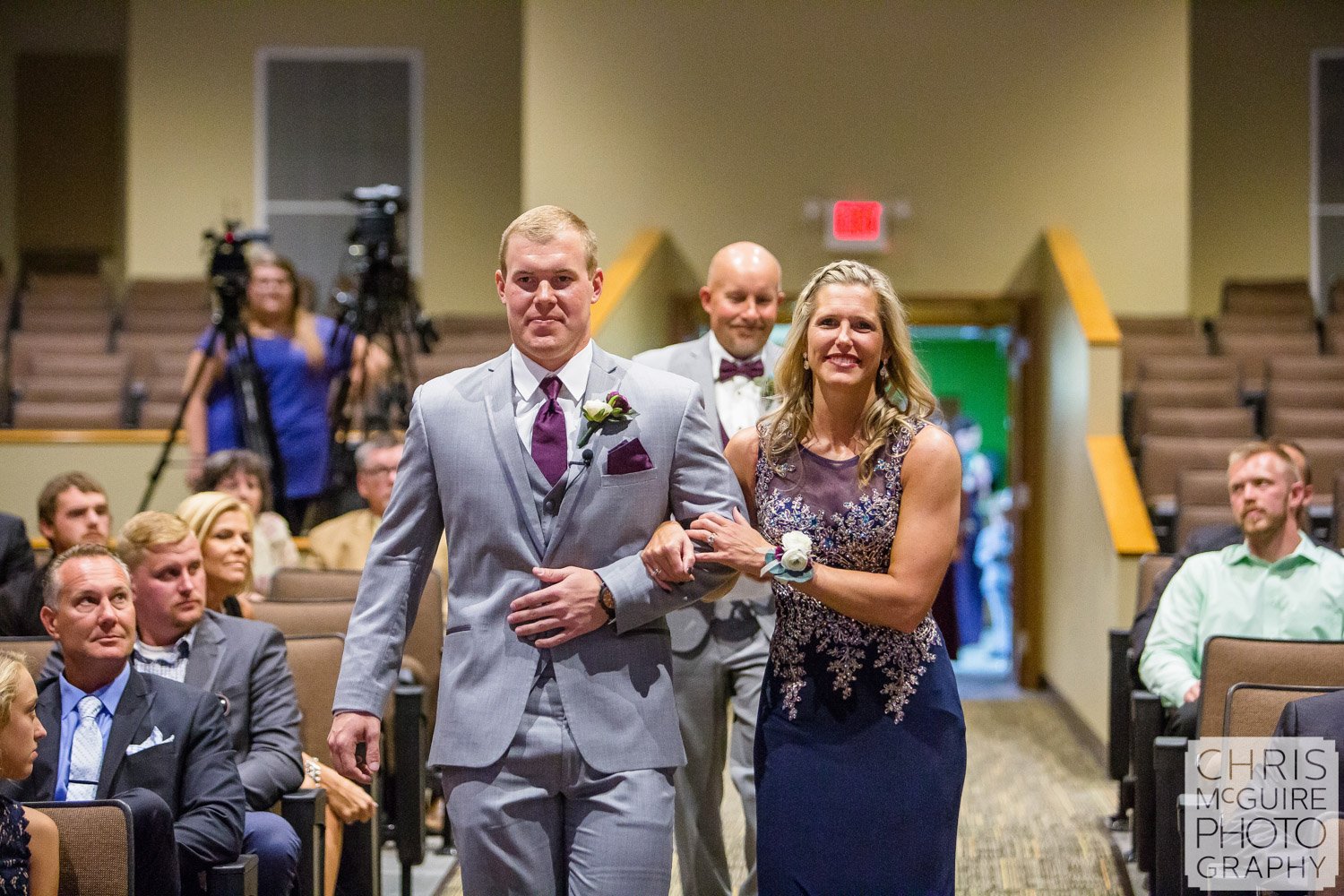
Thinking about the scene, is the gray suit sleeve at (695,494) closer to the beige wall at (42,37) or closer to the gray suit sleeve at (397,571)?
the gray suit sleeve at (397,571)

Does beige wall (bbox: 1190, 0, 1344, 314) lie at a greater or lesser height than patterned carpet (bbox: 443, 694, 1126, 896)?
greater

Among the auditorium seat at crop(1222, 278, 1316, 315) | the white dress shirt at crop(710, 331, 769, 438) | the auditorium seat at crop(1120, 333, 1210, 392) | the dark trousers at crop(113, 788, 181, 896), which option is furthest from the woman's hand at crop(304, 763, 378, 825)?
the auditorium seat at crop(1222, 278, 1316, 315)

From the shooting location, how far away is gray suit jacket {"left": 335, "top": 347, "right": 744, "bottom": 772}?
2053 mm

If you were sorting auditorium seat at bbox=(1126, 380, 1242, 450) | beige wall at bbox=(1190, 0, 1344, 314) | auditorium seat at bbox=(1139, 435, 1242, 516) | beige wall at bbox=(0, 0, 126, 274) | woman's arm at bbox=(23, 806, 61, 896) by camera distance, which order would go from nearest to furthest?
woman's arm at bbox=(23, 806, 61, 896)
auditorium seat at bbox=(1139, 435, 1242, 516)
auditorium seat at bbox=(1126, 380, 1242, 450)
beige wall at bbox=(1190, 0, 1344, 314)
beige wall at bbox=(0, 0, 126, 274)

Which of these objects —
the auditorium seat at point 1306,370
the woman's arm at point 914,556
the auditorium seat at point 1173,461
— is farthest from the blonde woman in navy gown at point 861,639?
the auditorium seat at point 1306,370

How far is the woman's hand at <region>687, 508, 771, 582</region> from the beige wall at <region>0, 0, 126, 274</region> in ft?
34.2

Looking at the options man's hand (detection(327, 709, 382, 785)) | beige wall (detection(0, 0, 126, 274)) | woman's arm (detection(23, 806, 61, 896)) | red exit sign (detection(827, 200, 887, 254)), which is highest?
beige wall (detection(0, 0, 126, 274))

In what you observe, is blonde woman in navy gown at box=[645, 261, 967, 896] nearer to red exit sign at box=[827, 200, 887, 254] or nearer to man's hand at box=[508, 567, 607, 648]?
man's hand at box=[508, 567, 607, 648]

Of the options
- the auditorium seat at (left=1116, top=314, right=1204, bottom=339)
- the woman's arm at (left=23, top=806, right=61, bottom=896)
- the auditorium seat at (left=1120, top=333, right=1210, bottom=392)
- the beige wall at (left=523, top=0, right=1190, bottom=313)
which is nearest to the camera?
the woman's arm at (left=23, top=806, right=61, bottom=896)

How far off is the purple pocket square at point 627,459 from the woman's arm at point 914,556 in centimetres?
16

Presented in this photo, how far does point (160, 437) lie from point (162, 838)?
4.01 metres

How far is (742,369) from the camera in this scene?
11.1 ft

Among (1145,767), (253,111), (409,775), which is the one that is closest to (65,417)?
(253,111)

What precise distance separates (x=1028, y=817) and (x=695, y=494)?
3.11 m
